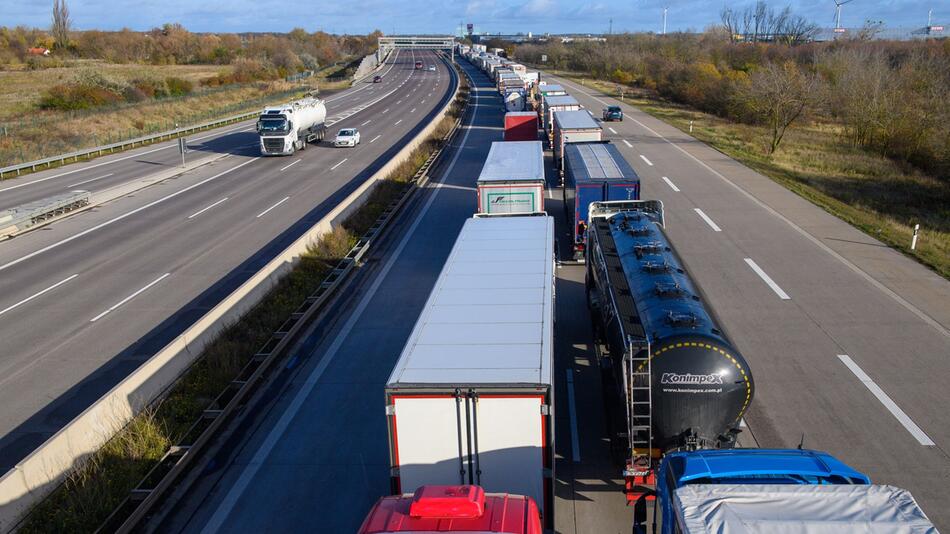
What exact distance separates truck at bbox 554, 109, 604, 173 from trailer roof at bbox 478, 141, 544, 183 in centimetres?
418

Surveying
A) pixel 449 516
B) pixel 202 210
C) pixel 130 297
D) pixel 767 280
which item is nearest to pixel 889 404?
pixel 767 280

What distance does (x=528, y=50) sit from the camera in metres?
177

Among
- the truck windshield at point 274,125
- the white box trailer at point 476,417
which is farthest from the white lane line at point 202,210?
the white box trailer at point 476,417

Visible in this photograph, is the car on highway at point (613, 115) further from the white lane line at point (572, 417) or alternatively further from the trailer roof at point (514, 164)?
the white lane line at point (572, 417)

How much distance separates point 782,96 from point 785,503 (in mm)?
46978

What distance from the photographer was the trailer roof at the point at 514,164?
21.7 meters

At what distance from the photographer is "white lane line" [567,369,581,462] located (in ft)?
38.7

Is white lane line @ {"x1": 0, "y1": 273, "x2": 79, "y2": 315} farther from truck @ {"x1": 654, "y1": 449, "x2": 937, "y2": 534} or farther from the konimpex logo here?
truck @ {"x1": 654, "y1": 449, "x2": 937, "y2": 534}

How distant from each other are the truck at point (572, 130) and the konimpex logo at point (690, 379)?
72.2 ft

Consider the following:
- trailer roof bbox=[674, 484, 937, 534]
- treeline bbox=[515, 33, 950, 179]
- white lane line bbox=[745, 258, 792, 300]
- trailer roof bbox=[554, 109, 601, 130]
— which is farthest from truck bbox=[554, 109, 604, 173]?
trailer roof bbox=[674, 484, 937, 534]

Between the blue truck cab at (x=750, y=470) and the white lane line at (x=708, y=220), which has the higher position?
the blue truck cab at (x=750, y=470)

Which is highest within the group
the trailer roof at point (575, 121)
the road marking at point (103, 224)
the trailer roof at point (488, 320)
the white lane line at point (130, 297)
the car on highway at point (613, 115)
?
the trailer roof at point (575, 121)

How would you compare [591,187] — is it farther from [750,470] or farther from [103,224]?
[103,224]

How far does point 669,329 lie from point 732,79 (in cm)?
6735
